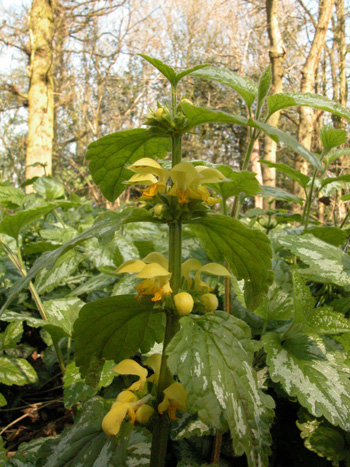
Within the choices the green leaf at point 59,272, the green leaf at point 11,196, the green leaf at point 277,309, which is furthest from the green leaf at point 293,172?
the green leaf at point 11,196

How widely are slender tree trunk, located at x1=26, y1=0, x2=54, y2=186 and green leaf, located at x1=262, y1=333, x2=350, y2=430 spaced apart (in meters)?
4.42

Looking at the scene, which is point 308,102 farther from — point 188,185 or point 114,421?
point 114,421

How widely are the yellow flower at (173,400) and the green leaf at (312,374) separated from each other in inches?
8.6

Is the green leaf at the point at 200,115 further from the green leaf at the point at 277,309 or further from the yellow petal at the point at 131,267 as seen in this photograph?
the green leaf at the point at 277,309

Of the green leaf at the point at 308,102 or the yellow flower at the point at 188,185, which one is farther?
the green leaf at the point at 308,102

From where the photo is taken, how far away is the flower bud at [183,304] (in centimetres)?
60

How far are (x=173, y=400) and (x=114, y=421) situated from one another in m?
0.10

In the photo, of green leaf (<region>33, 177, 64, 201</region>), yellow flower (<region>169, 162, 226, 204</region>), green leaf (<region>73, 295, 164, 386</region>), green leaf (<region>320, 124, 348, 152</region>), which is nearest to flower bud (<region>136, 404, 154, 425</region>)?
green leaf (<region>73, 295, 164, 386</region>)

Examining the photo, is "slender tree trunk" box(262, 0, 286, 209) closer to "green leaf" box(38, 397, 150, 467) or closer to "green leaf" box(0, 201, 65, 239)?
"green leaf" box(0, 201, 65, 239)

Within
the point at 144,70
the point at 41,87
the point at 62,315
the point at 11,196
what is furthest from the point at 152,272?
the point at 144,70

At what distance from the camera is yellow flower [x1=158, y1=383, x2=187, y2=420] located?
0.63 metres

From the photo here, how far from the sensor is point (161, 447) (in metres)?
0.67

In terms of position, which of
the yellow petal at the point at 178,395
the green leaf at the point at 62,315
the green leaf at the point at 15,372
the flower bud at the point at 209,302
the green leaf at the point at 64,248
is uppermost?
the green leaf at the point at 64,248

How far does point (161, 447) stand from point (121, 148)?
1.87 ft
